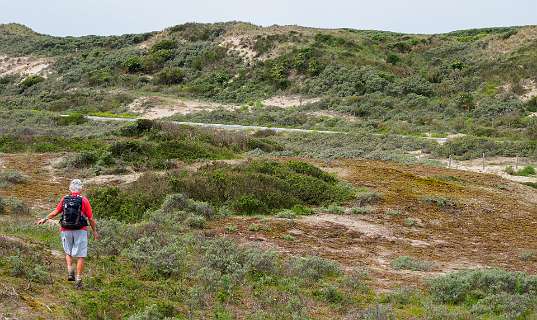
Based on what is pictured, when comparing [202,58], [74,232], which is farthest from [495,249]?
[202,58]

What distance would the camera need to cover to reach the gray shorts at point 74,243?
7492mm

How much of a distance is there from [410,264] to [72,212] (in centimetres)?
606

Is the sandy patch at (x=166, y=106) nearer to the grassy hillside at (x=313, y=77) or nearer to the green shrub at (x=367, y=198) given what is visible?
the grassy hillside at (x=313, y=77)

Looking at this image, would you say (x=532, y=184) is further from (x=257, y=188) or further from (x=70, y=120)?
(x=70, y=120)

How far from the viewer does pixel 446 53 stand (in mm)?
54500

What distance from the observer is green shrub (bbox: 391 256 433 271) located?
1045 centimetres

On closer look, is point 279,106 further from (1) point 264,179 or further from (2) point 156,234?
(2) point 156,234

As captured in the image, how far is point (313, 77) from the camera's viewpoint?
1944 inches

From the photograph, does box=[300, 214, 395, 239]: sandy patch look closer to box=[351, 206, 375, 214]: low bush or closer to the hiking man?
box=[351, 206, 375, 214]: low bush

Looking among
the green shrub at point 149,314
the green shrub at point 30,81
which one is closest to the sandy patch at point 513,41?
the green shrub at point 30,81

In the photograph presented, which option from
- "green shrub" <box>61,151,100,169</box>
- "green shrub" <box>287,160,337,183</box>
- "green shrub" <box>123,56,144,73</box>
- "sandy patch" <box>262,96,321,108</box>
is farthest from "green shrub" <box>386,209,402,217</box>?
"green shrub" <box>123,56,144,73</box>

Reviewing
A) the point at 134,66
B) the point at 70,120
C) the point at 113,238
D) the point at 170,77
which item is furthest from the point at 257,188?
the point at 134,66

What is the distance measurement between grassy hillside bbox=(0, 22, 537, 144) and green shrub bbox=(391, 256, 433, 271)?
902 inches

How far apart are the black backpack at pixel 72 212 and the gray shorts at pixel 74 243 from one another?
0.52 feet
